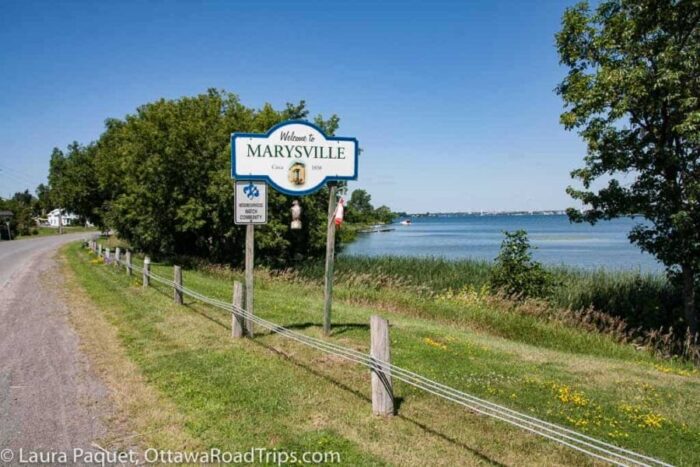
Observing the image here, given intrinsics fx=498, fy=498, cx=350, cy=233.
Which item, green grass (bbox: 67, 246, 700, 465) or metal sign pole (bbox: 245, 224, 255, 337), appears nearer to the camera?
green grass (bbox: 67, 246, 700, 465)

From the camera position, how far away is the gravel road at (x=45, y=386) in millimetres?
4867

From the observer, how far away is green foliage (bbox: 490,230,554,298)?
1569 cm

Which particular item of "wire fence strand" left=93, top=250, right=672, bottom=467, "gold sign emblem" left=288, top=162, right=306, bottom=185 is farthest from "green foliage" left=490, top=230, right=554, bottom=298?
"wire fence strand" left=93, top=250, right=672, bottom=467

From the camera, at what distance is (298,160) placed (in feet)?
30.2

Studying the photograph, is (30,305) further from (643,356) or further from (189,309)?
(643,356)

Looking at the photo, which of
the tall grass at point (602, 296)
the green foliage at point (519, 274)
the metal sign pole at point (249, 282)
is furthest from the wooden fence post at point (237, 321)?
→ the green foliage at point (519, 274)

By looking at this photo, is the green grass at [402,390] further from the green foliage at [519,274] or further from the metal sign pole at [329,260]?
the green foliage at [519,274]

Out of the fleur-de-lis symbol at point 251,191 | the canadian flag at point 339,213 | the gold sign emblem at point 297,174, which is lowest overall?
the canadian flag at point 339,213

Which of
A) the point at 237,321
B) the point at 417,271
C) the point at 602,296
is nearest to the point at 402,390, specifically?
the point at 237,321

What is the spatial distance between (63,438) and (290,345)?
13.0 ft

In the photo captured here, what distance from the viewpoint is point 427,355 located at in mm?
8125

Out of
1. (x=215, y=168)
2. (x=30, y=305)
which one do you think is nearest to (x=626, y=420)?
(x=30, y=305)

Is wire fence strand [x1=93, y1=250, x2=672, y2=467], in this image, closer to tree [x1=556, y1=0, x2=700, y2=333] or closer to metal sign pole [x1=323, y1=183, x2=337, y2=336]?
metal sign pole [x1=323, y1=183, x2=337, y2=336]

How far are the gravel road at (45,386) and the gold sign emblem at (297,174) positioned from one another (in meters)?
4.46
